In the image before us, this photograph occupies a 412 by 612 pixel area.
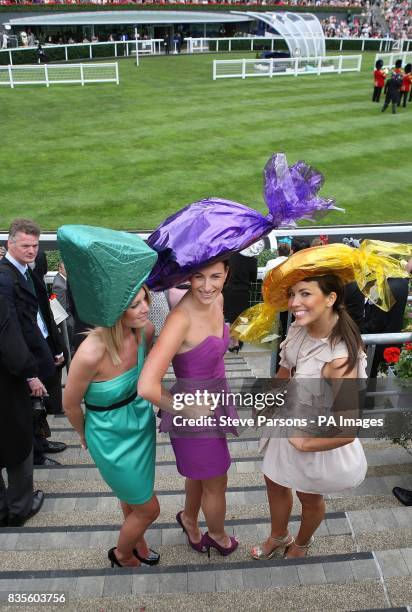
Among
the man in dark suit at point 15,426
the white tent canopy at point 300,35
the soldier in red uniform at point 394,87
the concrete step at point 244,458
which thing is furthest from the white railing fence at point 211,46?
the man in dark suit at point 15,426

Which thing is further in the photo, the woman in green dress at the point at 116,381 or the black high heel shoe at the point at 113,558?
the black high heel shoe at the point at 113,558

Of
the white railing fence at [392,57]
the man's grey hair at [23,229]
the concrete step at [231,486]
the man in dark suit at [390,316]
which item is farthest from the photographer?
the white railing fence at [392,57]

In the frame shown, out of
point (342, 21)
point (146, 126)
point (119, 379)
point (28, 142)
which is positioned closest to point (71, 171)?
point (28, 142)

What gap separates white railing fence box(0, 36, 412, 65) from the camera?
28.4 metres

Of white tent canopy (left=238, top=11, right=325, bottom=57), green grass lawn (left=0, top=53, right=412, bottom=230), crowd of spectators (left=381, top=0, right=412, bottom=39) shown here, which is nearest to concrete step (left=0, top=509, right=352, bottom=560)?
green grass lawn (left=0, top=53, right=412, bottom=230)

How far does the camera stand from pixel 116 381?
97.2 inches

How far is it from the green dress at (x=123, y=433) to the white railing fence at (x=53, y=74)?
2176cm

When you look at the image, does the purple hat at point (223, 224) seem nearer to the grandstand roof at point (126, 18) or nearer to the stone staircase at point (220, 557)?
the stone staircase at point (220, 557)

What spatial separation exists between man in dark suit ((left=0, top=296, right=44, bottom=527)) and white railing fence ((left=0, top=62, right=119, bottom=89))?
69.4ft

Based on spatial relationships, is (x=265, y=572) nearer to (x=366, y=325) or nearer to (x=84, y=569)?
(x=84, y=569)

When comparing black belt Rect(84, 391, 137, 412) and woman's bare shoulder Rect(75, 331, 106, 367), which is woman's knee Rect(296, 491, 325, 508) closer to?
black belt Rect(84, 391, 137, 412)

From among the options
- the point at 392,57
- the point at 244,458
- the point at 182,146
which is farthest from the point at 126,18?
the point at 244,458

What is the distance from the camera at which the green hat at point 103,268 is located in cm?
217

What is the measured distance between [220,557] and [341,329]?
1494 millimetres
